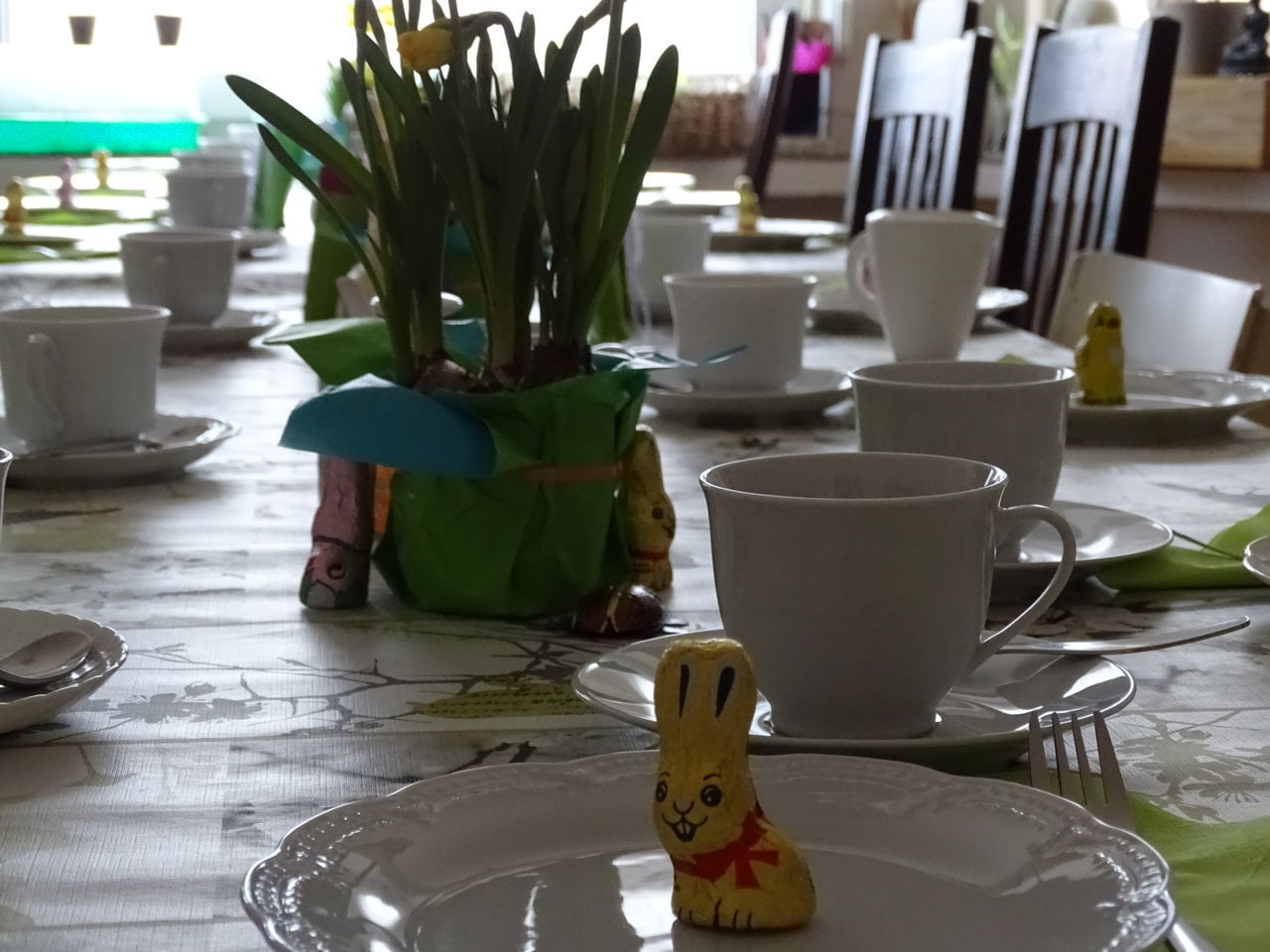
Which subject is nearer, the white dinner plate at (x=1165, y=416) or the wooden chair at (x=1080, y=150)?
the white dinner plate at (x=1165, y=416)

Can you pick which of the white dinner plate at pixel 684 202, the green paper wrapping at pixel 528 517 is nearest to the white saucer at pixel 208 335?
the white dinner plate at pixel 684 202

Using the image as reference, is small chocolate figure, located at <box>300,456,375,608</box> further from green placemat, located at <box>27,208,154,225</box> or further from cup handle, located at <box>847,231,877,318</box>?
green placemat, located at <box>27,208,154,225</box>

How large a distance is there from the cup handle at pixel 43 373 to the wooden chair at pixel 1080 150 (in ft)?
3.40

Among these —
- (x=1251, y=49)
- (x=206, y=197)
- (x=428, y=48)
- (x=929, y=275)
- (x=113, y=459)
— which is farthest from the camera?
(x=1251, y=49)

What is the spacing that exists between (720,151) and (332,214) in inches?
124

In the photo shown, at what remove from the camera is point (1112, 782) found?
44 centimetres

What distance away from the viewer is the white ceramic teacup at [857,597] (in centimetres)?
49

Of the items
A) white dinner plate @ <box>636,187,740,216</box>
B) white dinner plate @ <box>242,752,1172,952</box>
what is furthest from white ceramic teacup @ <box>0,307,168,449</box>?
white dinner plate @ <box>636,187,740,216</box>

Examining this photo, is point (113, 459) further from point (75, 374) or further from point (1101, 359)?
point (1101, 359)

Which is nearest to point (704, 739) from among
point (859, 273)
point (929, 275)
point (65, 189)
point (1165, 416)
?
point (1165, 416)

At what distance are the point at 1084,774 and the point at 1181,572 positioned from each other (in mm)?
276

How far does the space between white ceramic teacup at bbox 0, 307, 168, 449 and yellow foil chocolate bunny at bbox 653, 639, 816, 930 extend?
0.63m

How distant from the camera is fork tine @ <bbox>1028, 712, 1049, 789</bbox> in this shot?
0.45 metres

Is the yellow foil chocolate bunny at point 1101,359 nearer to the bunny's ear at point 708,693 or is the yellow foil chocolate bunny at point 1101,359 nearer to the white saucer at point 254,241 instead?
the bunny's ear at point 708,693
